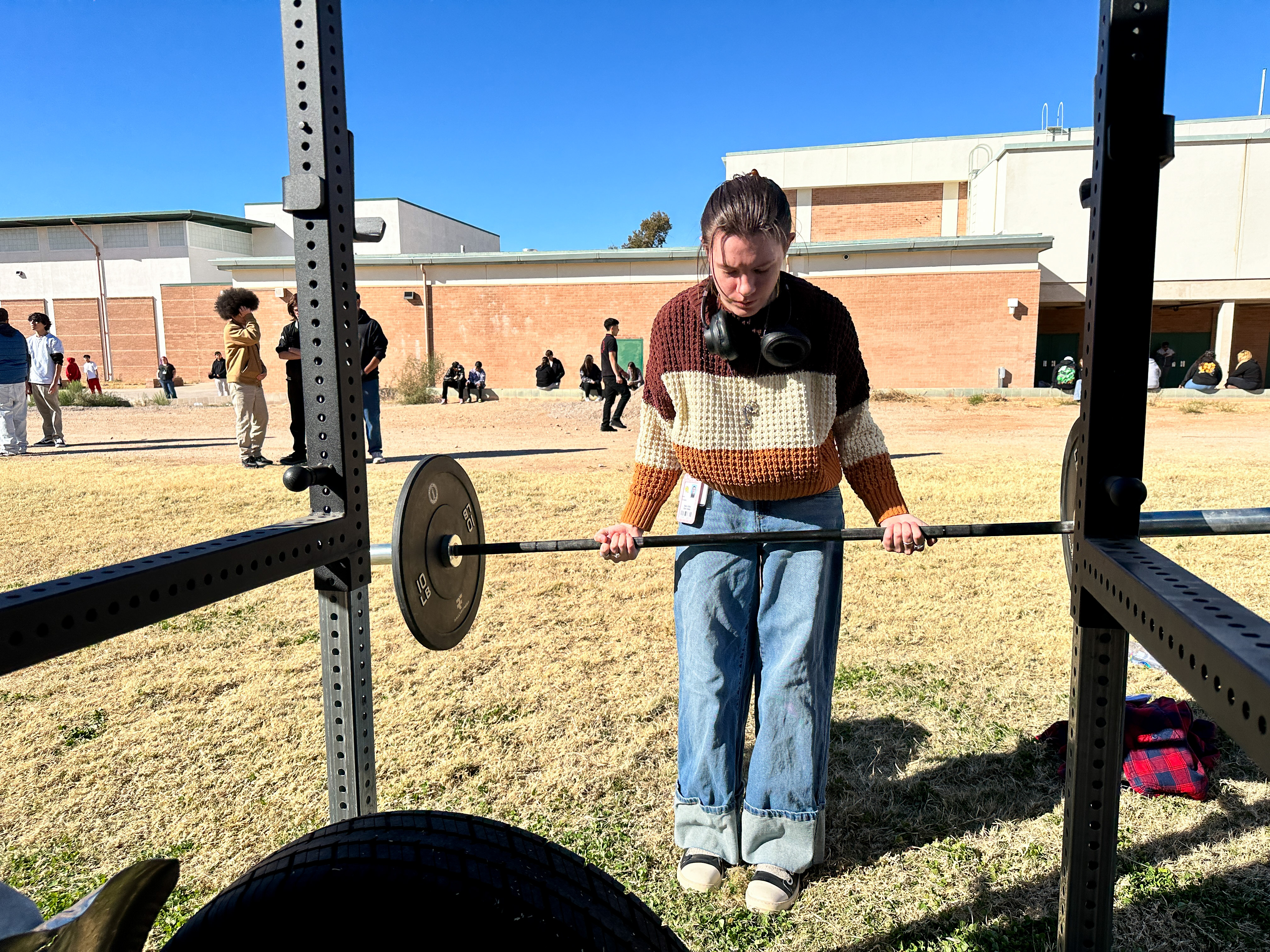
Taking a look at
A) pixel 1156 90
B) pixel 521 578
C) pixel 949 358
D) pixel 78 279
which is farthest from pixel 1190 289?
pixel 78 279

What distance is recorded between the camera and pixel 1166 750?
8.96 ft

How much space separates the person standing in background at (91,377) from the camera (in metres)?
24.0

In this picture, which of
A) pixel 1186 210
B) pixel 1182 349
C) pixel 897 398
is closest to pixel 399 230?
pixel 897 398

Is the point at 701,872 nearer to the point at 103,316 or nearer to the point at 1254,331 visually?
→ the point at 1254,331

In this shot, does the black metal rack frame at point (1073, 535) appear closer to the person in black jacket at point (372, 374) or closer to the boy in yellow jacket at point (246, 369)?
the person in black jacket at point (372, 374)

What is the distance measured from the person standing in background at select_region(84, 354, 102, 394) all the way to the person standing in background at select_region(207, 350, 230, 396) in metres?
3.26

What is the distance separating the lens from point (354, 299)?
191 centimetres

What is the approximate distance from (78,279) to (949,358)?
3924 centimetres

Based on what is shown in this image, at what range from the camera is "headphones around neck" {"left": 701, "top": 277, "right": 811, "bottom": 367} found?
2027 mm

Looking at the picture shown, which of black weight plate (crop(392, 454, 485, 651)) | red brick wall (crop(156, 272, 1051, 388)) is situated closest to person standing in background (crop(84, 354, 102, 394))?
red brick wall (crop(156, 272, 1051, 388))

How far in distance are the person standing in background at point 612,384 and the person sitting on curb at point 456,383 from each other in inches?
355

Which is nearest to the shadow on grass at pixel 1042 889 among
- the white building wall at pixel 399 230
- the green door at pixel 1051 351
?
the green door at pixel 1051 351

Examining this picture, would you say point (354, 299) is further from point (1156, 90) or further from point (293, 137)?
point (1156, 90)

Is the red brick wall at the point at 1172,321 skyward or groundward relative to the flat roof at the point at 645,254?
groundward
